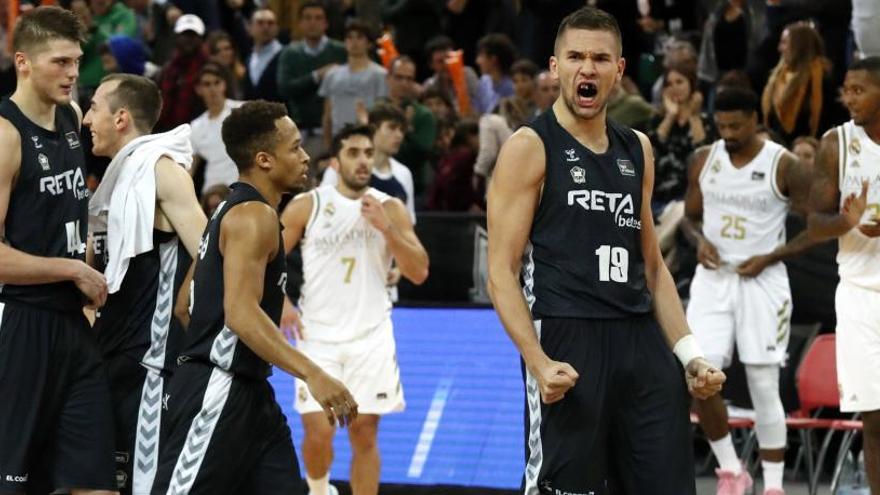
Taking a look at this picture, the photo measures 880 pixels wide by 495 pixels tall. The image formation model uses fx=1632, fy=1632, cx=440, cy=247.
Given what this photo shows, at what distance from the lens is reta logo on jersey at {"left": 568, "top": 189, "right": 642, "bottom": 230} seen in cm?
611

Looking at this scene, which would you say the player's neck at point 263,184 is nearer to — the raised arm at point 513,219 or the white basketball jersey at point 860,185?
the raised arm at point 513,219

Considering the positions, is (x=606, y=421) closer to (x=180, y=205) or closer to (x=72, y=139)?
(x=180, y=205)

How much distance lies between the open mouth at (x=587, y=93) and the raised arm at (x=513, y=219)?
22cm

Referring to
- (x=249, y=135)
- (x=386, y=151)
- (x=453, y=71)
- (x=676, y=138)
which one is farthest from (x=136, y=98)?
(x=453, y=71)

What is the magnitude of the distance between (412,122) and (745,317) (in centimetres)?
488

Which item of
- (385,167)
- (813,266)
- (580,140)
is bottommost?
(813,266)

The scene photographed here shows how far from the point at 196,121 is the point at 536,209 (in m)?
9.20

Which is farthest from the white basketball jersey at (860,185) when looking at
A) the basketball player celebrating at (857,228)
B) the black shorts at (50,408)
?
the black shorts at (50,408)

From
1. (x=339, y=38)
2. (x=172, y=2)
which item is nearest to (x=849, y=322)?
(x=339, y=38)

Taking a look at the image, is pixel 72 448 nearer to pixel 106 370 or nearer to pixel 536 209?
pixel 106 370

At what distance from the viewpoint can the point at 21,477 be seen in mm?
6754

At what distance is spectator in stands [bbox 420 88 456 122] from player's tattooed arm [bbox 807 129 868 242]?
6843mm

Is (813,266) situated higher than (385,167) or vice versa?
(385,167)

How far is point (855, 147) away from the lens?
29.2ft
